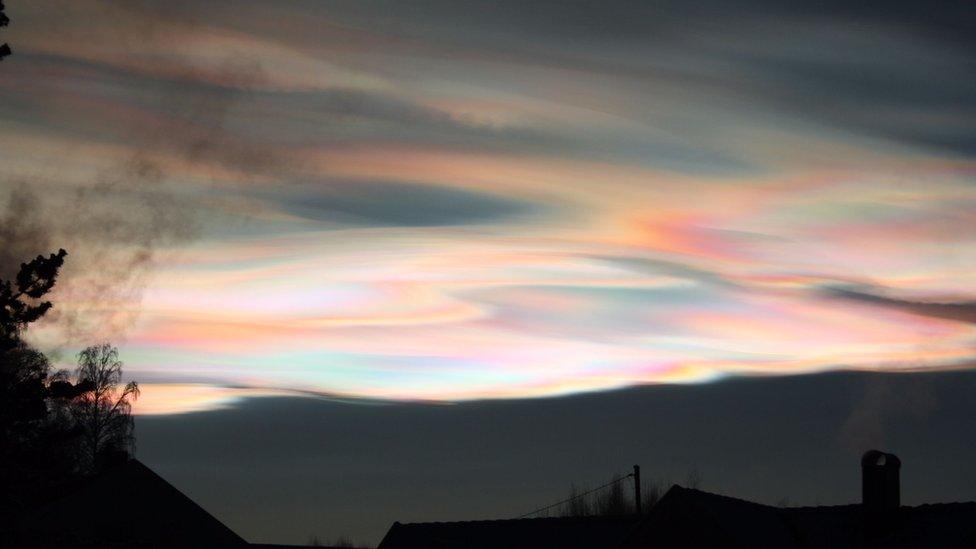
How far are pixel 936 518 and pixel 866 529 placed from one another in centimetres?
267

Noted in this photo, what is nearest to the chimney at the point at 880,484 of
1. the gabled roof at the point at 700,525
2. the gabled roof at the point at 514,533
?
the gabled roof at the point at 700,525

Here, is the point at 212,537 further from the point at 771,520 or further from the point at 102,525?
the point at 771,520

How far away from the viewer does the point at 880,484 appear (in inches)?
1863

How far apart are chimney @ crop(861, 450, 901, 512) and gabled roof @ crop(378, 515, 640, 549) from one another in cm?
1049

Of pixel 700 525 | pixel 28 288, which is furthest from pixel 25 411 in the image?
pixel 700 525

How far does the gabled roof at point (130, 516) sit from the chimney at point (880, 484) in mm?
35944

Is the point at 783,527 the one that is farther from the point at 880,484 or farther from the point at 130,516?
the point at 130,516

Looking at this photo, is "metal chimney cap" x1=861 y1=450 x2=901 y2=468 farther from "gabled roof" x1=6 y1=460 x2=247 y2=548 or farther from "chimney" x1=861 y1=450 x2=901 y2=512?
"gabled roof" x1=6 y1=460 x2=247 y2=548

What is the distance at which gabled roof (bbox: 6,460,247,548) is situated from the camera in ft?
207

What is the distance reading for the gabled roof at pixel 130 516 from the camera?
62969 mm

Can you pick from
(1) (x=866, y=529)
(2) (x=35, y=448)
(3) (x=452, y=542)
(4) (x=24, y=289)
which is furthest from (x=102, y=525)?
(1) (x=866, y=529)

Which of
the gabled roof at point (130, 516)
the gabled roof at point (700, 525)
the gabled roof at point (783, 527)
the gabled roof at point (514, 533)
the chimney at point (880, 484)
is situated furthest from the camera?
the gabled roof at point (130, 516)

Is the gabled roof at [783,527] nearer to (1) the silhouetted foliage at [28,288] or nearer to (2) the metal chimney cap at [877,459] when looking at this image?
(2) the metal chimney cap at [877,459]

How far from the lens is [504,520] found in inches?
2425
